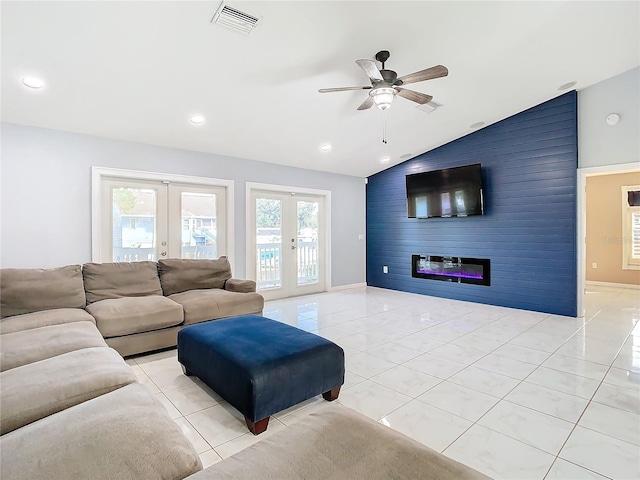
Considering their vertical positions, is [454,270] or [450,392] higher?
[454,270]

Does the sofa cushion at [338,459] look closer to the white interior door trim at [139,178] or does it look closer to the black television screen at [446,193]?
the white interior door trim at [139,178]

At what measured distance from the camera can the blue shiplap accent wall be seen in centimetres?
475

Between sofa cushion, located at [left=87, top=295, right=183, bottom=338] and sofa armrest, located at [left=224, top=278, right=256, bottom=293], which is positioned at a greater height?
sofa armrest, located at [left=224, top=278, right=256, bottom=293]

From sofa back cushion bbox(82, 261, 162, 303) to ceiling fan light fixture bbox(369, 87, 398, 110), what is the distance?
125 inches

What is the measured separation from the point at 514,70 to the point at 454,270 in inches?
130

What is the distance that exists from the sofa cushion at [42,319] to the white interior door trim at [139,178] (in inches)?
50.8

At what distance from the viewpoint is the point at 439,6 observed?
277 centimetres

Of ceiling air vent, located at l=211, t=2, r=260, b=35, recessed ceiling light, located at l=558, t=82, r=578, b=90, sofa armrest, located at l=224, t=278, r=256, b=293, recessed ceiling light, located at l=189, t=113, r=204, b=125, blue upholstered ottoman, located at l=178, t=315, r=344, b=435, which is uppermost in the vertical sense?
recessed ceiling light, located at l=558, t=82, r=578, b=90

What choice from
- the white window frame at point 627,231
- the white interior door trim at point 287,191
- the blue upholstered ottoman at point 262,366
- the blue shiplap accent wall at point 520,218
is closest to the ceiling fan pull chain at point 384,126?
the blue shiplap accent wall at point 520,218

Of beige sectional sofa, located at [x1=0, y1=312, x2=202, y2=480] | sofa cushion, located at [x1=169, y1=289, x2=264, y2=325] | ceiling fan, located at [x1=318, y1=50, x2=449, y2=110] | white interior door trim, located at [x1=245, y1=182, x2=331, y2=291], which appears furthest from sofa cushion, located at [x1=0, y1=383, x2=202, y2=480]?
white interior door trim, located at [x1=245, y1=182, x2=331, y2=291]

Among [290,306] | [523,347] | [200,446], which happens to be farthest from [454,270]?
[200,446]

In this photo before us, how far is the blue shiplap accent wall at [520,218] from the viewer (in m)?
4.75

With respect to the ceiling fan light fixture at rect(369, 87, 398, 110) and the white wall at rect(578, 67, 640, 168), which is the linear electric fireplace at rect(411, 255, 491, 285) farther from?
the ceiling fan light fixture at rect(369, 87, 398, 110)

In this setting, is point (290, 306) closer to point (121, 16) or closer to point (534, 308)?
point (534, 308)
